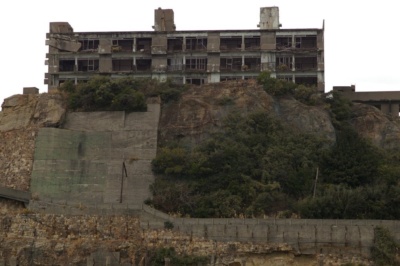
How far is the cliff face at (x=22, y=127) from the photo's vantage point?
191 ft

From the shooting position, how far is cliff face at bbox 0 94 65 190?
5812 cm

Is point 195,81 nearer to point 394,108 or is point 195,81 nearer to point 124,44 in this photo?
point 124,44

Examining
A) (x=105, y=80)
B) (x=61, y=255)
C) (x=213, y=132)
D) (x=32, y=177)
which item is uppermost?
(x=105, y=80)

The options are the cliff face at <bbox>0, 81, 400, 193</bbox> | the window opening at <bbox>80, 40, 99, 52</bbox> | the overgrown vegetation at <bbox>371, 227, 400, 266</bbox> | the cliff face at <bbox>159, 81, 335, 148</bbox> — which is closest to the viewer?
the overgrown vegetation at <bbox>371, 227, 400, 266</bbox>

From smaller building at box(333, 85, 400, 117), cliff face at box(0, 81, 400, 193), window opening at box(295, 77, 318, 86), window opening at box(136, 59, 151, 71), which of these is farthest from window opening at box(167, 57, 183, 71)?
smaller building at box(333, 85, 400, 117)

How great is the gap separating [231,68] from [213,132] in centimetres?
1254

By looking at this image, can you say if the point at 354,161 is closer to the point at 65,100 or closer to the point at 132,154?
the point at 132,154

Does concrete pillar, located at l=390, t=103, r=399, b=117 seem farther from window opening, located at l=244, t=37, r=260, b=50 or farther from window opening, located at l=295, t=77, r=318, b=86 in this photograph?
window opening, located at l=244, t=37, r=260, b=50

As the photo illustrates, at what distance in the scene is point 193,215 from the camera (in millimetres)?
52719

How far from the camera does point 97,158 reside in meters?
58.2

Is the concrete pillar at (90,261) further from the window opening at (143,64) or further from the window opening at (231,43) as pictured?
the window opening at (231,43)

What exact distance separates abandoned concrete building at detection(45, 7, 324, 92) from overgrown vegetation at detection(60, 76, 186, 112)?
5779 mm

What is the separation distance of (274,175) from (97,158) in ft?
41.1

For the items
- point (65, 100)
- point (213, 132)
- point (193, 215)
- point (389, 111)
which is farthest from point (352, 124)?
point (65, 100)
